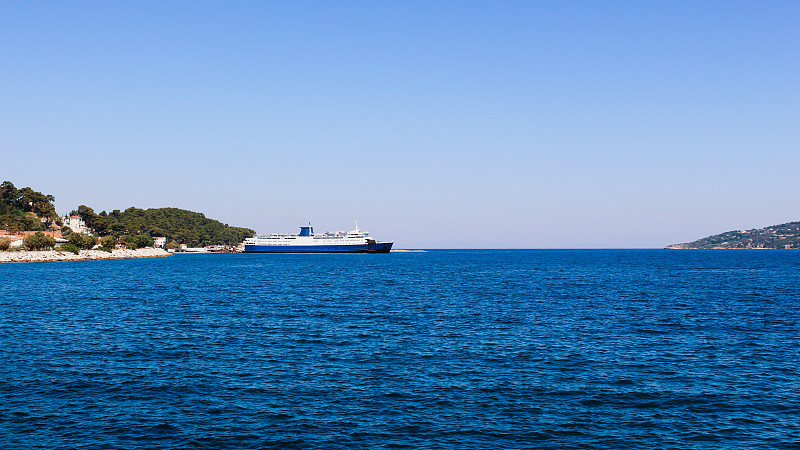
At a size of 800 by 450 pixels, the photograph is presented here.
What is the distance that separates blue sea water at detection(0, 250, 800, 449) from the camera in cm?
1856

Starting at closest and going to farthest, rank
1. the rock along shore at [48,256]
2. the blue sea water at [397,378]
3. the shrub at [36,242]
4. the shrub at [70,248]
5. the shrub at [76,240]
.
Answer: the blue sea water at [397,378]
the rock along shore at [48,256]
the shrub at [36,242]
the shrub at [70,248]
the shrub at [76,240]

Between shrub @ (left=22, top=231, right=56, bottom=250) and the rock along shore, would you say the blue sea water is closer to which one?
the rock along shore

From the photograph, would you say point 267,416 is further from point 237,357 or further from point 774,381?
point 774,381

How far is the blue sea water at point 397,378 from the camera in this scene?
18.6 meters

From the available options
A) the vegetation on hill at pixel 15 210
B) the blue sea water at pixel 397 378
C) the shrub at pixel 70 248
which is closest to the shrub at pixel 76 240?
the shrub at pixel 70 248

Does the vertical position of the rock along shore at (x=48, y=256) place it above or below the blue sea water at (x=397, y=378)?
above

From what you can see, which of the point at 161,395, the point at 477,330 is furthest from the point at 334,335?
the point at 161,395

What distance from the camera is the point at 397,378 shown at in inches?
1008

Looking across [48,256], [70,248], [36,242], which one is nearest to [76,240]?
[70,248]

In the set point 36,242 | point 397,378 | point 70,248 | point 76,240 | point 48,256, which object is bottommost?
point 397,378

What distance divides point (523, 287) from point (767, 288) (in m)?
33.6

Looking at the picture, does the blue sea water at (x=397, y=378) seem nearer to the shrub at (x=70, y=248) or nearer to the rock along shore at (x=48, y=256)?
the rock along shore at (x=48, y=256)

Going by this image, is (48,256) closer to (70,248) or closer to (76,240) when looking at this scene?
(70,248)

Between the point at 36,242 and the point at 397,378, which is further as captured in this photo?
the point at 36,242
